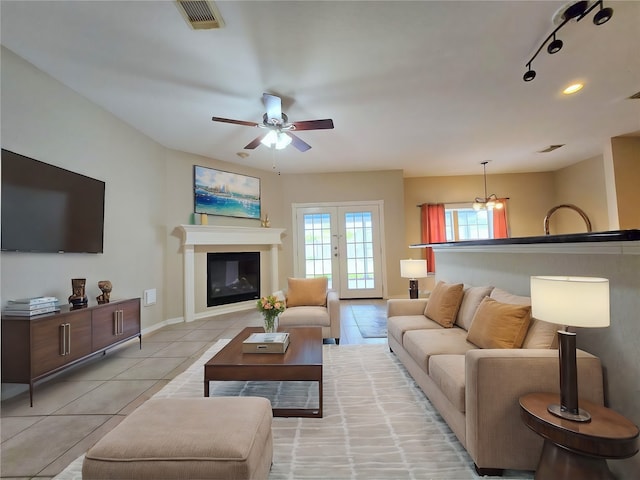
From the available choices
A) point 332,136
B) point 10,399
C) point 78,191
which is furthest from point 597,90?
point 10,399

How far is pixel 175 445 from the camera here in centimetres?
110

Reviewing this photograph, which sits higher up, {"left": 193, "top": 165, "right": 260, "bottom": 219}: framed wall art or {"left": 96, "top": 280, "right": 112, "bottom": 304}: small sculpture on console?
{"left": 193, "top": 165, "right": 260, "bottom": 219}: framed wall art

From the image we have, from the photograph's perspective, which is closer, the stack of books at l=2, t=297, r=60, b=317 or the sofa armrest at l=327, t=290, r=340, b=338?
the stack of books at l=2, t=297, r=60, b=317

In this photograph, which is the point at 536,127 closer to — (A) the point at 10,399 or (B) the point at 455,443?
(B) the point at 455,443

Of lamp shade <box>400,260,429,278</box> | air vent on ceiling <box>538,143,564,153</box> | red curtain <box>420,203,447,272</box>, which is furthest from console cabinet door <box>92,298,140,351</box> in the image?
air vent on ceiling <box>538,143,564,153</box>

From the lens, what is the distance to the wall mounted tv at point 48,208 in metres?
2.34

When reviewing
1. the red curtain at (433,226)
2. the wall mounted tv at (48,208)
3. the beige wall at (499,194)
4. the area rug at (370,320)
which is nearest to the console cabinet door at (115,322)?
the wall mounted tv at (48,208)

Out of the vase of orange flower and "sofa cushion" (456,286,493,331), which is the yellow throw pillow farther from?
"sofa cushion" (456,286,493,331)

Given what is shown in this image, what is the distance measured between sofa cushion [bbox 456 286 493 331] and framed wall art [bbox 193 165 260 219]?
4.35m

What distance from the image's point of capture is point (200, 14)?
2098 millimetres

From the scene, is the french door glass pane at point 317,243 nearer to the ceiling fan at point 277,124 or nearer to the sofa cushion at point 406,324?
the ceiling fan at point 277,124

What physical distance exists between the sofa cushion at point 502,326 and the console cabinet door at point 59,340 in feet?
10.7

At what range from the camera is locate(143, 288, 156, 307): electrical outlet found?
416cm

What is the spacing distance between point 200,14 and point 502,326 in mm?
3011
